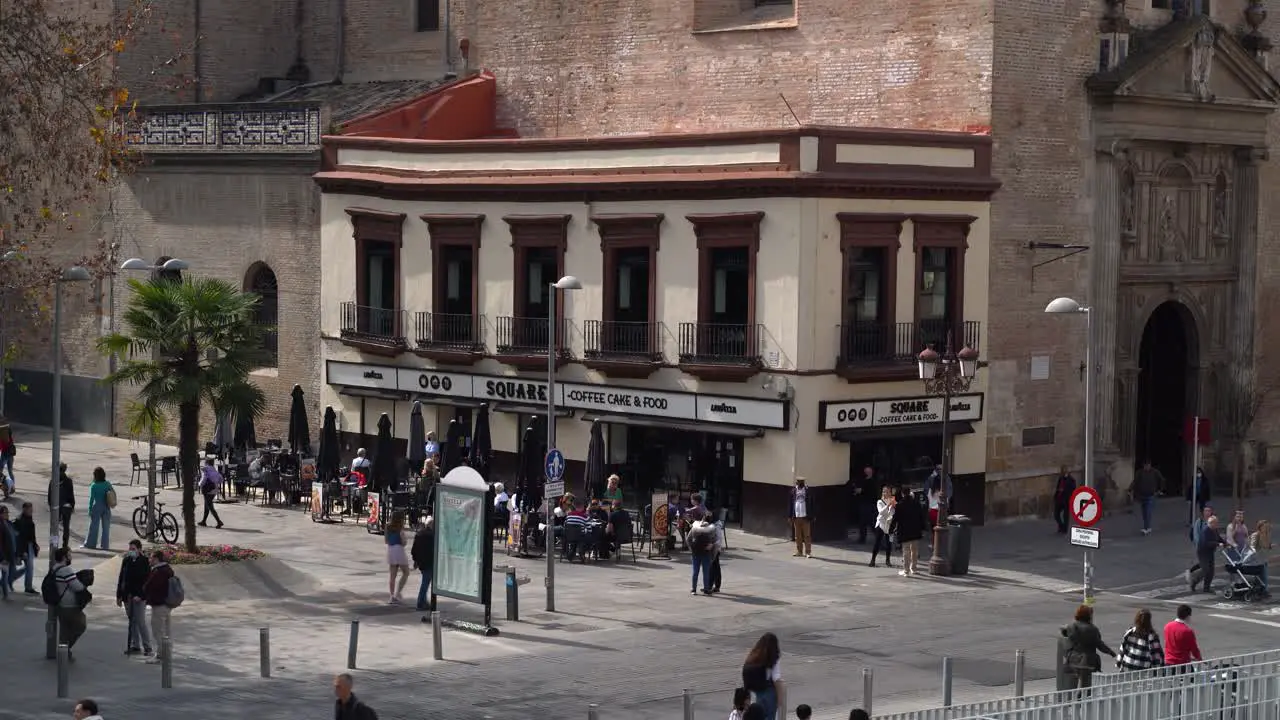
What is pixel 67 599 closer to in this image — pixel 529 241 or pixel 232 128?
pixel 529 241

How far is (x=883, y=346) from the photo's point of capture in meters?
40.9

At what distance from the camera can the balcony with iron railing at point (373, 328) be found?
4697 centimetres

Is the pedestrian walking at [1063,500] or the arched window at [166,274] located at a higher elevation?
the arched window at [166,274]

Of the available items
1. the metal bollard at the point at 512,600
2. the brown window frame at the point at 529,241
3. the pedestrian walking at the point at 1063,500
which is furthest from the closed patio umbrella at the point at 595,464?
the pedestrian walking at the point at 1063,500

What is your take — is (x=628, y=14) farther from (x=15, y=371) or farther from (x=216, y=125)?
(x=15, y=371)

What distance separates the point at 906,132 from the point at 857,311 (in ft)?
12.2

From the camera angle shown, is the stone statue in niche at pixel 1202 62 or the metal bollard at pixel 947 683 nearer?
the metal bollard at pixel 947 683

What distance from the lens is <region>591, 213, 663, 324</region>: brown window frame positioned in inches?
1662

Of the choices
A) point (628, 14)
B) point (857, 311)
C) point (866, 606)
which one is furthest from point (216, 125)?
point (866, 606)

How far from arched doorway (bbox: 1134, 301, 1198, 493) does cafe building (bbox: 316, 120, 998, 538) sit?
7.32 metres

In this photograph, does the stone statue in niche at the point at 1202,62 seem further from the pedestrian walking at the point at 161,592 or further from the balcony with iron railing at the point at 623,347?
the pedestrian walking at the point at 161,592

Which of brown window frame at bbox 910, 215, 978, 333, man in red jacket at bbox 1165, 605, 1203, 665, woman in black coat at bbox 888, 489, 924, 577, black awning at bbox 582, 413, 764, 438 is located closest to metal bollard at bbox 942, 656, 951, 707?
man in red jacket at bbox 1165, 605, 1203, 665

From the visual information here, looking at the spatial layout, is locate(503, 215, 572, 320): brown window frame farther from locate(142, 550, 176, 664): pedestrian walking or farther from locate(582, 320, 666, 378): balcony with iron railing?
locate(142, 550, 176, 664): pedestrian walking

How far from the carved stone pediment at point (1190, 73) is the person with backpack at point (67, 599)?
999 inches
